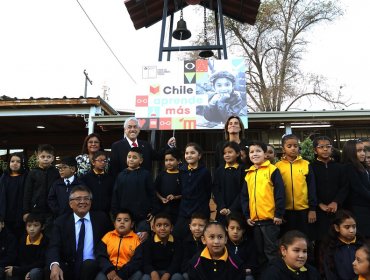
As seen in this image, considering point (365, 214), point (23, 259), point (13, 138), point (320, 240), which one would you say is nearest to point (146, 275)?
point (23, 259)

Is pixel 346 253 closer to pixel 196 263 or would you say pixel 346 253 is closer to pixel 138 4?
pixel 196 263

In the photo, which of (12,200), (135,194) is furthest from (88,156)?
(12,200)

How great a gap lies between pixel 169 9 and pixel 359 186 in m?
6.50

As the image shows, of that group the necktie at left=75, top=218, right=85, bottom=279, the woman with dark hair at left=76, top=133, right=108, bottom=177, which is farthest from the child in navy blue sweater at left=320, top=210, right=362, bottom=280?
the woman with dark hair at left=76, top=133, right=108, bottom=177

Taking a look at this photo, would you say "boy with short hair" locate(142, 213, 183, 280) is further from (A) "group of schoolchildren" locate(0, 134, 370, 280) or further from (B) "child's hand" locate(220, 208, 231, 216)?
(B) "child's hand" locate(220, 208, 231, 216)

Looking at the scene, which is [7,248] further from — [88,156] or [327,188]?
[327,188]

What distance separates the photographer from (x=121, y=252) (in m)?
3.78

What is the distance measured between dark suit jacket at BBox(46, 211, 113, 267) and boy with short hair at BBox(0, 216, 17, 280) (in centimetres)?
70

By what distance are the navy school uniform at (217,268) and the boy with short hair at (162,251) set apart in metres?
0.38

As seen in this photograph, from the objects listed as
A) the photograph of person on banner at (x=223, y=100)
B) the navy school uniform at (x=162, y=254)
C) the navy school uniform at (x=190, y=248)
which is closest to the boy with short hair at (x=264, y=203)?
the navy school uniform at (x=190, y=248)

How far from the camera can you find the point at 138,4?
26.6 feet

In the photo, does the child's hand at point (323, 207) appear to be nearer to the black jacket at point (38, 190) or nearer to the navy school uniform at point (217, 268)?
the navy school uniform at point (217, 268)

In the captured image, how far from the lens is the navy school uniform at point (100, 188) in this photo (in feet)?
14.4

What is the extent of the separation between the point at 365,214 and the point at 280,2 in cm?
1852
